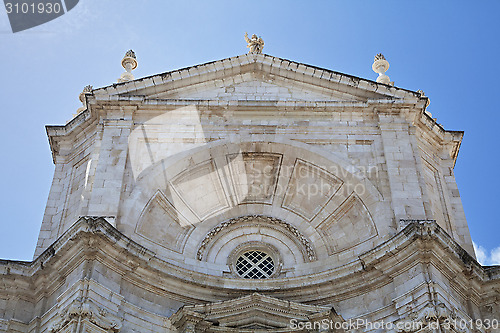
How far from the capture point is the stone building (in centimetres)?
1970

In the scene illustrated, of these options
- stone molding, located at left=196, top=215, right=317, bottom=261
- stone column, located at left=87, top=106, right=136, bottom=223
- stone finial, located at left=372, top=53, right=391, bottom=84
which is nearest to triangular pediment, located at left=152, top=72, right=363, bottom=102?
stone column, located at left=87, top=106, right=136, bottom=223

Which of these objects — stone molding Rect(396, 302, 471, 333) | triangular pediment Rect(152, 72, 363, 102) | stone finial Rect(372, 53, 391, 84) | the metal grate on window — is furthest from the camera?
stone finial Rect(372, 53, 391, 84)

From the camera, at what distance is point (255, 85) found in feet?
86.6

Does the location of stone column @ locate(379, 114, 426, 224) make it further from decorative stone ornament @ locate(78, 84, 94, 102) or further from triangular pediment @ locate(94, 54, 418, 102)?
decorative stone ornament @ locate(78, 84, 94, 102)

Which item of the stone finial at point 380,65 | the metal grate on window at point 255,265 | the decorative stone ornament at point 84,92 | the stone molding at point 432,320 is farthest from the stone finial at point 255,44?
the stone molding at point 432,320

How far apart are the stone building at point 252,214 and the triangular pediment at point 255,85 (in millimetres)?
51

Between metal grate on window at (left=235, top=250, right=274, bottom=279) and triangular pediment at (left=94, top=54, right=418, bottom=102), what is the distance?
5.38m

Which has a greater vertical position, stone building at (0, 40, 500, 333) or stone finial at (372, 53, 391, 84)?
stone finial at (372, 53, 391, 84)

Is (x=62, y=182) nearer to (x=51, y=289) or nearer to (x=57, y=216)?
(x=57, y=216)

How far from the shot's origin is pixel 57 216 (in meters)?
23.1

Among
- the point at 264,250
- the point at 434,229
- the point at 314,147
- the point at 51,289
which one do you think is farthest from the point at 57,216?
the point at 434,229

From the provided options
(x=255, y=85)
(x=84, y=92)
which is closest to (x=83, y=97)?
(x=84, y=92)

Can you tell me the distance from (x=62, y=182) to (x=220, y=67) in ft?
21.4

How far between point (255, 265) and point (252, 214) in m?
1.82
